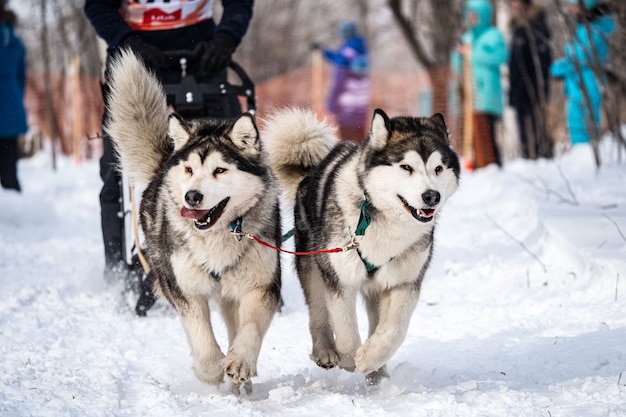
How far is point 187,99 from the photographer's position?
148 inches

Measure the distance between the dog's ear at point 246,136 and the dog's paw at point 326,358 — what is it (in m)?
0.84

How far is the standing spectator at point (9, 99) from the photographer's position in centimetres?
791

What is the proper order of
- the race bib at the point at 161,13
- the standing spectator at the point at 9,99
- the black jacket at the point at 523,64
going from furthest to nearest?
the black jacket at the point at 523,64 < the standing spectator at the point at 9,99 < the race bib at the point at 161,13

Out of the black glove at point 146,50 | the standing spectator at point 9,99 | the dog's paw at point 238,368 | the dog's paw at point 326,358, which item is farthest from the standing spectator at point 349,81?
the dog's paw at point 238,368

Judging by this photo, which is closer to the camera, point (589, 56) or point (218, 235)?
point (218, 235)

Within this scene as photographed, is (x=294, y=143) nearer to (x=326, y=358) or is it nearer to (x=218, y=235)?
(x=218, y=235)

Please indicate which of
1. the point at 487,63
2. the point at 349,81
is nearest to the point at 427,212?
the point at 487,63

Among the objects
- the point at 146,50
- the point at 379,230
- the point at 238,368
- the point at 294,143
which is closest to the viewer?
the point at 238,368

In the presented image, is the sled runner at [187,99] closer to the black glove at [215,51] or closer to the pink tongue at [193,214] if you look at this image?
the black glove at [215,51]

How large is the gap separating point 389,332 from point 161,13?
85.6 inches

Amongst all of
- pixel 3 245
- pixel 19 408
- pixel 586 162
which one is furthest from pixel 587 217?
pixel 3 245

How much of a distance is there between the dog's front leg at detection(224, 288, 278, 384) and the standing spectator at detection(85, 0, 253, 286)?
145cm

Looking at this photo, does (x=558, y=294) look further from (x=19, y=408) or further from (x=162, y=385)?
(x=19, y=408)

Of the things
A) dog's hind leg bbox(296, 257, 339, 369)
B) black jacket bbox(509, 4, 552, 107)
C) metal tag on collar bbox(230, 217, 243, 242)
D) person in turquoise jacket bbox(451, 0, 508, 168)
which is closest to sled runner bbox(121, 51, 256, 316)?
dog's hind leg bbox(296, 257, 339, 369)
